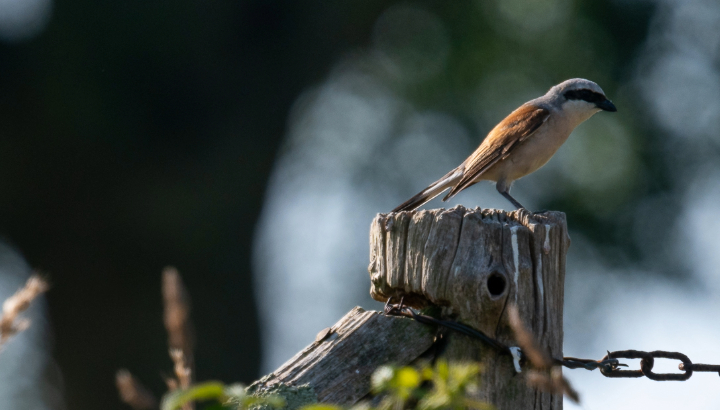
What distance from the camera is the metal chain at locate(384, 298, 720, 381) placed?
6.78ft

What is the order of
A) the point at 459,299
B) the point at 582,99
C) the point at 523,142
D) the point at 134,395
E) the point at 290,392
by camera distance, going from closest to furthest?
the point at 134,395, the point at 290,392, the point at 459,299, the point at 523,142, the point at 582,99

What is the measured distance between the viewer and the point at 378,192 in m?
11.3

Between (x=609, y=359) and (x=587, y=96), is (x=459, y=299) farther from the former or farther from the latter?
(x=587, y=96)

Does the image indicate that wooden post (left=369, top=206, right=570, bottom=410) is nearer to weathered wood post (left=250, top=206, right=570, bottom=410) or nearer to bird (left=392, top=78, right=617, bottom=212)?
weathered wood post (left=250, top=206, right=570, bottom=410)

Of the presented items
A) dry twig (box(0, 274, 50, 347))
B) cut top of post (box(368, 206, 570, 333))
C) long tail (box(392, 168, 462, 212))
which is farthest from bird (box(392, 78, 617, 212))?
dry twig (box(0, 274, 50, 347))

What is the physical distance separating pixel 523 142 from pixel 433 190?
912 mm

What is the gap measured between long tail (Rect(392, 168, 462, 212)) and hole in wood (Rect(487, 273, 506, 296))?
190 cm

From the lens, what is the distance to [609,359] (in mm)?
2240

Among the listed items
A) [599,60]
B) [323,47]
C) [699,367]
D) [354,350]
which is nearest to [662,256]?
[599,60]

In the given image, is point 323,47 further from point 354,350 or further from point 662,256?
point 354,350

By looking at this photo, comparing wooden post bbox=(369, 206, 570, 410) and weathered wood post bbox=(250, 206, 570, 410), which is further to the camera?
wooden post bbox=(369, 206, 570, 410)

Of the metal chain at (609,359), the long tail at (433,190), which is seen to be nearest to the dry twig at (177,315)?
the metal chain at (609,359)

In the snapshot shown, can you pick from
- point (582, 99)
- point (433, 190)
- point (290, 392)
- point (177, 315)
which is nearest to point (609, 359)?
point (290, 392)

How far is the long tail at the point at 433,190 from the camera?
431cm
